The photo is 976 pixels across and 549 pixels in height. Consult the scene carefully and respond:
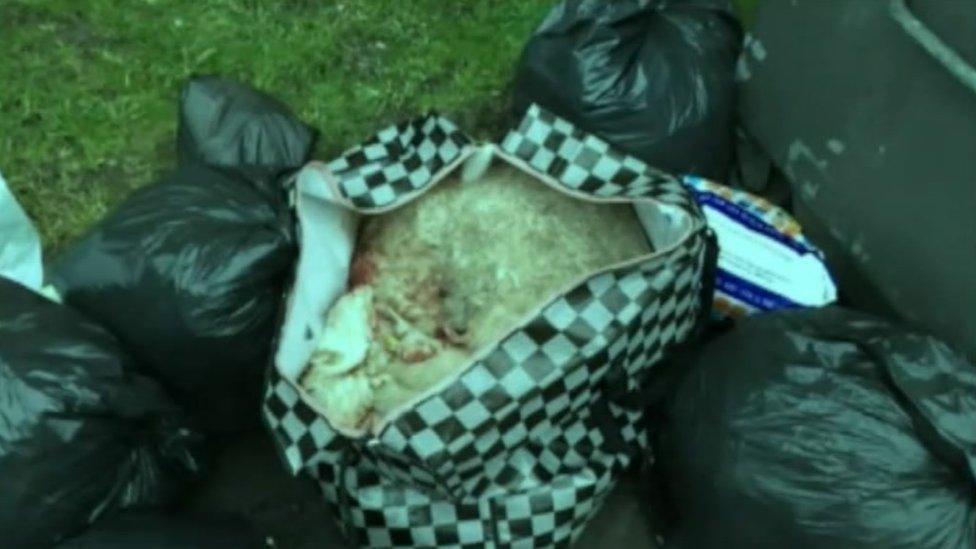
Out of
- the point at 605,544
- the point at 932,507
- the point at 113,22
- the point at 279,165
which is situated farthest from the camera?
the point at 113,22

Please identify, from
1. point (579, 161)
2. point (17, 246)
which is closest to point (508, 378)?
point (579, 161)

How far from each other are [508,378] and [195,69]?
3.80 ft

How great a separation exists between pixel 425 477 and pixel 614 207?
49cm

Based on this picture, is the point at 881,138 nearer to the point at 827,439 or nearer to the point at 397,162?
the point at 827,439

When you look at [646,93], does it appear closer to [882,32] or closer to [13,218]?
[882,32]

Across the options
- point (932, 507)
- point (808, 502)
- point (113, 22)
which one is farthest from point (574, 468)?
point (113, 22)

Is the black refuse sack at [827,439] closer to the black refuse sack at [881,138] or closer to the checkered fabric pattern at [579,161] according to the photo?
the black refuse sack at [881,138]

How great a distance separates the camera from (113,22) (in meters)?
2.63

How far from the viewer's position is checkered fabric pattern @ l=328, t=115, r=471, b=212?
6.28 feet

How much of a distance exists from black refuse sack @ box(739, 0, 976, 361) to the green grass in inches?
23.2

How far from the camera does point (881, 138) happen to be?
6.48ft

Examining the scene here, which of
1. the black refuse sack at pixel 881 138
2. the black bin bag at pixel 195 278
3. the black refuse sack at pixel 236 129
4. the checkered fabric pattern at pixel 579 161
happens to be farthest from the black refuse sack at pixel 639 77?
the black bin bag at pixel 195 278

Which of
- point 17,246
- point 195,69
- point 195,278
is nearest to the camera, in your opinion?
point 195,278

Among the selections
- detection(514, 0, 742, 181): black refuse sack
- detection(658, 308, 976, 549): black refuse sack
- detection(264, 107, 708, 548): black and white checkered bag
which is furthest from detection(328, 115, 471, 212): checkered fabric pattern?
detection(658, 308, 976, 549): black refuse sack
